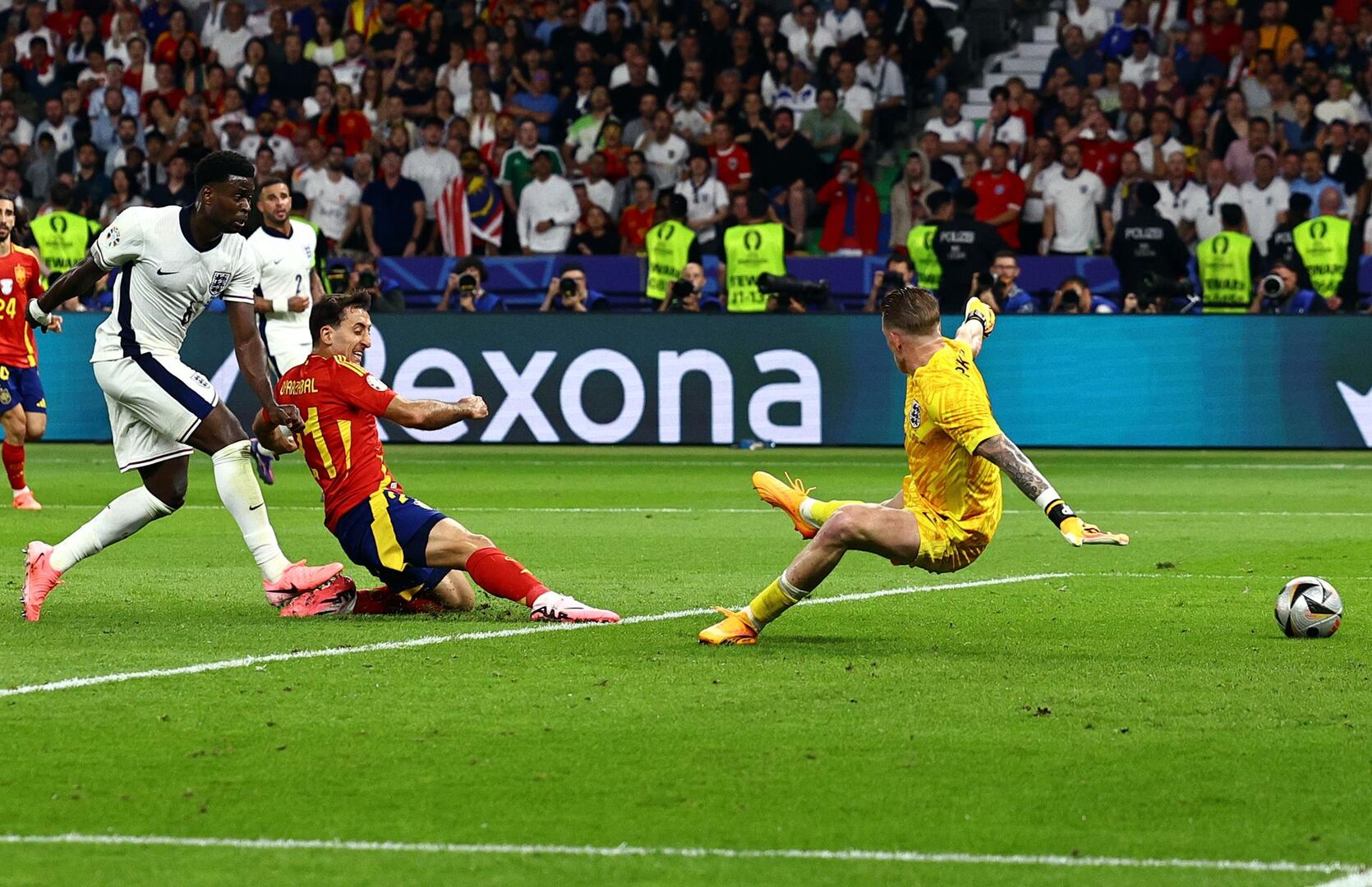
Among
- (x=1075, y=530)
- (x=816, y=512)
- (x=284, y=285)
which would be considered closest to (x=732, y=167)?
(x=284, y=285)

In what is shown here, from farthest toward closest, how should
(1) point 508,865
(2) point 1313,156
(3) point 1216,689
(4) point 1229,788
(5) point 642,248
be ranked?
(5) point 642,248, (2) point 1313,156, (3) point 1216,689, (4) point 1229,788, (1) point 508,865

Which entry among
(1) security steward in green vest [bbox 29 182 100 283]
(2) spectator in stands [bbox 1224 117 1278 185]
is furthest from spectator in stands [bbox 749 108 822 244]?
(1) security steward in green vest [bbox 29 182 100 283]

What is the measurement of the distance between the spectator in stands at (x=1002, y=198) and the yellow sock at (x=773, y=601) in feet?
49.9

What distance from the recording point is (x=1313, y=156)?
71.9 feet

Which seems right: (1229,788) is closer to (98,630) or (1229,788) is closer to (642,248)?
(98,630)

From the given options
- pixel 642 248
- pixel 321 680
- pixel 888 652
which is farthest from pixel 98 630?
pixel 642 248

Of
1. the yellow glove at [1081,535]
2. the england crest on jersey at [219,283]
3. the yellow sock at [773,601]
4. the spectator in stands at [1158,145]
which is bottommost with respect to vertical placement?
the yellow sock at [773,601]

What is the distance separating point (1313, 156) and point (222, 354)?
1147 cm

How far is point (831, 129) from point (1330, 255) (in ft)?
20.5

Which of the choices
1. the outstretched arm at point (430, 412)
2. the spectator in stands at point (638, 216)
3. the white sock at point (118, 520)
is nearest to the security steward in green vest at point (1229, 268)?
the spectator in stands at point (638, 216)

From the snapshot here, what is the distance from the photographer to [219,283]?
9.52 metres

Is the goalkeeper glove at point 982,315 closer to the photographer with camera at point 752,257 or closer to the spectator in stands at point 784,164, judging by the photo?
the photographer with camera at point 752,257

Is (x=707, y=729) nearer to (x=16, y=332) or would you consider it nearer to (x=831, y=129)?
(x=16, y=332)

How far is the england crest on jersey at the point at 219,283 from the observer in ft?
31.1
